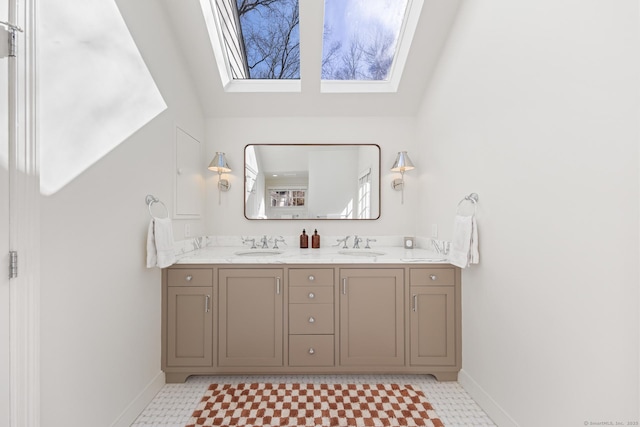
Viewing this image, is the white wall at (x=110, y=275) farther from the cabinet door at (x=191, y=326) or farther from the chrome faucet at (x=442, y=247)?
the chrome faucet at (x=442, y=247)

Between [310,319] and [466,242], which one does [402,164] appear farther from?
[310,319]

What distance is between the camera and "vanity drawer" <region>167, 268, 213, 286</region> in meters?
2.10

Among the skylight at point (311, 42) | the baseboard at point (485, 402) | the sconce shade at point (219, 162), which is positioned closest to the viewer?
the baseboard at point (485, 402)

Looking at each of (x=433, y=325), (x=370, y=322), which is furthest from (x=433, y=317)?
(x=370, y=322)

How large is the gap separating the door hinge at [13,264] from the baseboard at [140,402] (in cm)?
98

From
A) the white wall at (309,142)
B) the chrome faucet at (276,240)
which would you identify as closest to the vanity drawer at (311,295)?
the chrome faucet at (276,240)

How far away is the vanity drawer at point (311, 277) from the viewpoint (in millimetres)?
2129

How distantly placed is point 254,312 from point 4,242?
1360 millimetres

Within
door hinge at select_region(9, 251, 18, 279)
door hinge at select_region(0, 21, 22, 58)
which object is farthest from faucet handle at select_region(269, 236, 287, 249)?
door hinge at select_region(0, 21, 22, 58)

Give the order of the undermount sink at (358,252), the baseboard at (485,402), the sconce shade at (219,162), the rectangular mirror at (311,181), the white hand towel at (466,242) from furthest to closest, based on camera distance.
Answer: the rectangular mirror at (311,181), the sconce shade at (219,162), the undermount sink at (358,252), the white hand towel at (466,242), the baseboard at (485,402)

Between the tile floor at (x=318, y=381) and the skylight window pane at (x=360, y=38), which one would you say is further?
the skylight window pane at (x=360, y=38)

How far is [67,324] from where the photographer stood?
1.29 metres

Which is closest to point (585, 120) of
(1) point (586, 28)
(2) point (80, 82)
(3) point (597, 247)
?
(1) point (586, 28)

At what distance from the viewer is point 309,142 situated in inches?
112
